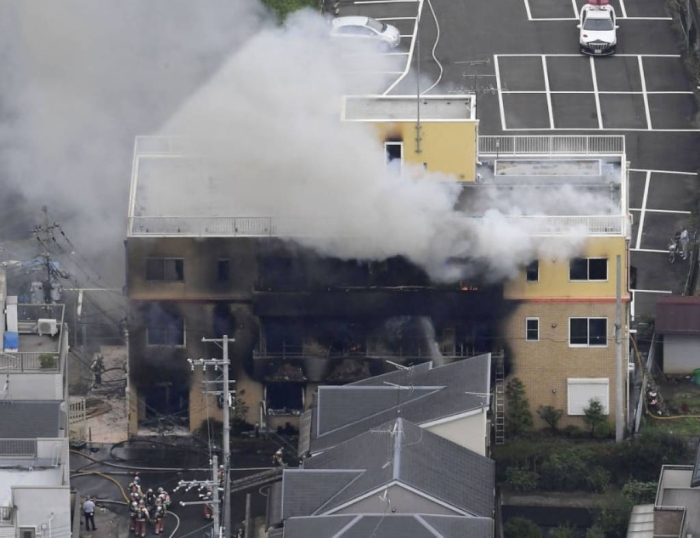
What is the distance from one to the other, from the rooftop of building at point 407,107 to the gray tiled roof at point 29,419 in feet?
47.6

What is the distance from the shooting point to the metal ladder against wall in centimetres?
8788

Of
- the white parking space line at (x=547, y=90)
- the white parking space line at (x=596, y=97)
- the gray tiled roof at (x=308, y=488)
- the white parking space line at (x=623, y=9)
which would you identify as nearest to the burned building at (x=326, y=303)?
the gray tiled roof at (x=308, y=488)

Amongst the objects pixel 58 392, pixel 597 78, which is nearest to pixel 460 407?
pixel 58 392

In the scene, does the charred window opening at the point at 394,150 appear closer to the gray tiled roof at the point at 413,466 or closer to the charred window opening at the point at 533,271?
the charred window opening at the point at 533,271

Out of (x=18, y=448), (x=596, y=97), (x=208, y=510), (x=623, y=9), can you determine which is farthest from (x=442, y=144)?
(x=623, y=9)

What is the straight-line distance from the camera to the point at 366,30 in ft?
344

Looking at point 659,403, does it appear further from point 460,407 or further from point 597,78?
point 597,78

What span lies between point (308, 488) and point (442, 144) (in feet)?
50.2

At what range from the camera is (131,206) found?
294 feet

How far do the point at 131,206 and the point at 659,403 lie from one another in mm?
16139

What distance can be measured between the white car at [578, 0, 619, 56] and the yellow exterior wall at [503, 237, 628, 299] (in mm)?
18169

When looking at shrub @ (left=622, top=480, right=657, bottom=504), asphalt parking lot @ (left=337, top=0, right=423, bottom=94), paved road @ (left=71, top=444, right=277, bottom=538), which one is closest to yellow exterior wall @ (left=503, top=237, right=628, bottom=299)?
shrub @ (left=622, top=480, right=657, bottom=504)

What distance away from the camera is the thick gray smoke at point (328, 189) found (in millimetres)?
88188

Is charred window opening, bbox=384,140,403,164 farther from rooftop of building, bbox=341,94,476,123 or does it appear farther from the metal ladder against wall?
the metal ladder against wall
